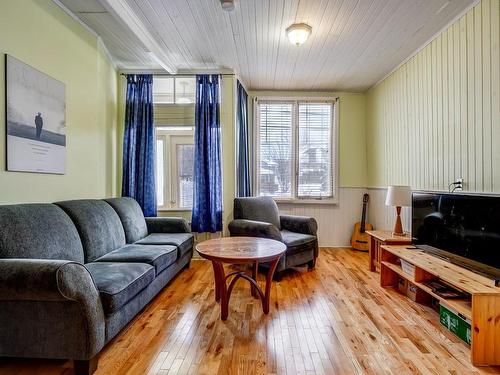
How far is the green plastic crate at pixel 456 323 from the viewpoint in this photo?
6.30 feet

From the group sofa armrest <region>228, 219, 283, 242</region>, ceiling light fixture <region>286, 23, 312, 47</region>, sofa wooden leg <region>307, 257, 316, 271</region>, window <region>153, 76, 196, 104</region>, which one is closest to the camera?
ceiling light fixture <region>286, 23, 312, 47</region>

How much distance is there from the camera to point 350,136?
4754mm

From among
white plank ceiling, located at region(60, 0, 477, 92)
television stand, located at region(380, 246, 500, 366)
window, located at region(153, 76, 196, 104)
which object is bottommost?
television stand, located at region(380, 246, 500, 366)

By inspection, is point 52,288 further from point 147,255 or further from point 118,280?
point 147,255

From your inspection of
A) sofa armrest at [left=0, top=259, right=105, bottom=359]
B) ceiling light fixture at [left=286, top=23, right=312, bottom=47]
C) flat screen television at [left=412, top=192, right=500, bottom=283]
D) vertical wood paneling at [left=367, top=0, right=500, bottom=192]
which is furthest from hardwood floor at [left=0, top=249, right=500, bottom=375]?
ceiling light fixture at [left=286, top=23, right=312, bottom=47]

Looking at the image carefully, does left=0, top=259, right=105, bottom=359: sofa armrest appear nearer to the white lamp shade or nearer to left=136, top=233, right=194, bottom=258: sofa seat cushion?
left=136, top=233, right=194, bottom=258: sofa seat cushion

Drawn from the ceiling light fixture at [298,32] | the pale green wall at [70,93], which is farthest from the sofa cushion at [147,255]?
the ceiling light fixture at [298,32]

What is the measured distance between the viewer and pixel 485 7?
2.23m

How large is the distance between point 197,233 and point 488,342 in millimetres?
3169

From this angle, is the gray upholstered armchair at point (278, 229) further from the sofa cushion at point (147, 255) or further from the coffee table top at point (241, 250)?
the sofa cushion at point (147, 255)

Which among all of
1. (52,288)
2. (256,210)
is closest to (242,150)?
(256,210)

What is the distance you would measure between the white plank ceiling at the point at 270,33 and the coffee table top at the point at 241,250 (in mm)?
2116

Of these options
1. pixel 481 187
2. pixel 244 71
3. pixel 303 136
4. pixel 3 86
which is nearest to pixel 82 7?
pixel 3 86

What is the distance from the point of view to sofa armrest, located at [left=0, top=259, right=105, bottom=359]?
1482mm
